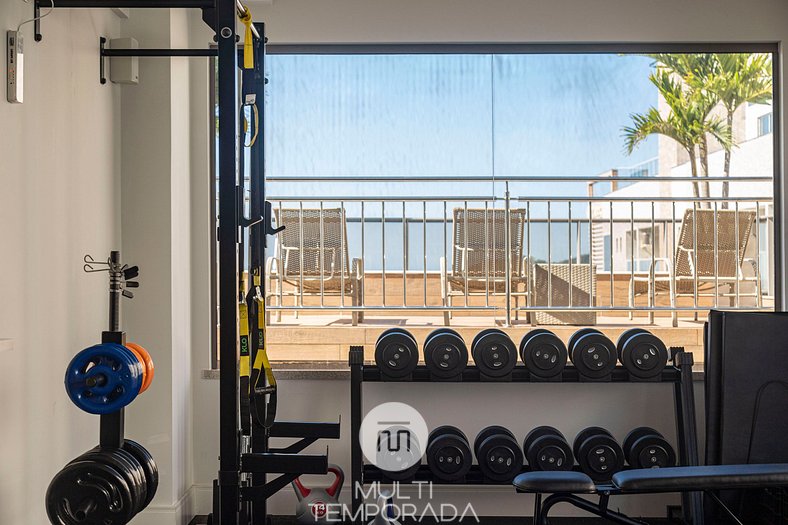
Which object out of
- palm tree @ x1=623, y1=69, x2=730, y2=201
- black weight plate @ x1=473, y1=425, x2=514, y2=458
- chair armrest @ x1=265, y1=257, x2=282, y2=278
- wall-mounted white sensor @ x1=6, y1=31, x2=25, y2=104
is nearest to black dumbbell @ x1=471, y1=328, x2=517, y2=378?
black weight plate @ x1=473, y1=425, x2=514, y2=458

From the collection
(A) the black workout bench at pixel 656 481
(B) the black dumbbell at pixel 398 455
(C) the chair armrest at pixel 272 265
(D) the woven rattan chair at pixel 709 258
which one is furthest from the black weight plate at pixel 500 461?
(C) the chair armrest at pixel 272 265

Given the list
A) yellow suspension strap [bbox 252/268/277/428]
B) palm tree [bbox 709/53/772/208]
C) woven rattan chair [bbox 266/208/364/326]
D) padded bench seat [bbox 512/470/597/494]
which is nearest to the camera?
padded bench seat [bbox 512/470/597/494]

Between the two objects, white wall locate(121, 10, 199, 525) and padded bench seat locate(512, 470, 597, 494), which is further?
white wall locate(121, 10, 199, 525)

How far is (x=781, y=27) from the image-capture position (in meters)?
3.52

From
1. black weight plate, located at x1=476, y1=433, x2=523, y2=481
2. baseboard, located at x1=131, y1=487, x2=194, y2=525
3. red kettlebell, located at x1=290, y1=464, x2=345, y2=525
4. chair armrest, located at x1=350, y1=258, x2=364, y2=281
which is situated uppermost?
chair armrest, located at x1=350, y1=258, x2=364, y2=281

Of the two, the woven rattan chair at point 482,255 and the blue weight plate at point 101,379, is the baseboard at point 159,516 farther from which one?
the woven rattan chair at point 482,255

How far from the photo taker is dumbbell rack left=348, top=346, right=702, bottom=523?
121 inches

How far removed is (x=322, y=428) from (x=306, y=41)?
6.43 feet

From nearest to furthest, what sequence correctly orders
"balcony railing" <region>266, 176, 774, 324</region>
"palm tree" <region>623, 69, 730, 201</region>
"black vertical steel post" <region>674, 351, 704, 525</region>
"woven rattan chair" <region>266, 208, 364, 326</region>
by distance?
1. "black vertical steel post" <region>674, 351, 704, 525</region>
2. "palm tree" <region>623, 69, 730, 201</region>
3. "balcony railing" <region>266, 176, 774, 324</region>
4. "woven rattan chair" <region>266, 208, 364, 326</region>

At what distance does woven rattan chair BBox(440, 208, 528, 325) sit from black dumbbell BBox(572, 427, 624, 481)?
1401 millimetres

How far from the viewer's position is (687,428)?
3100 mm

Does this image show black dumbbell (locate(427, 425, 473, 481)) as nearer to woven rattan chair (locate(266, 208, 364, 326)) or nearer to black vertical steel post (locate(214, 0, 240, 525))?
black vertical steel post (locate(214, 0, 240, 525))

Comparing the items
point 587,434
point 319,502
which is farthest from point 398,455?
point 587,434

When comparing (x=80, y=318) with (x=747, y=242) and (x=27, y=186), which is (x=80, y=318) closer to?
(x=27, y=186)
